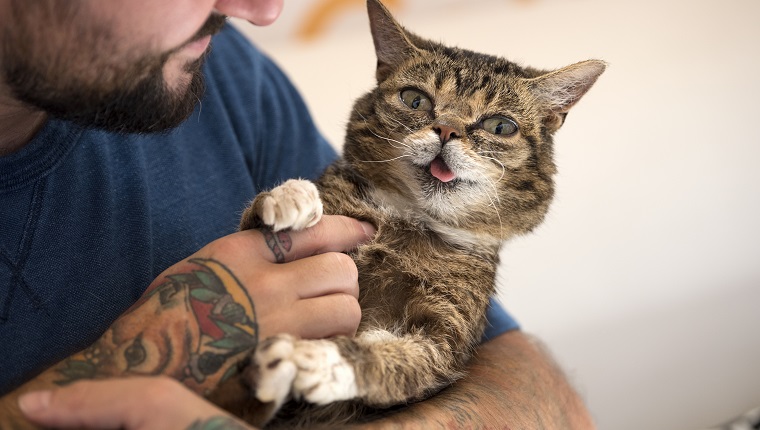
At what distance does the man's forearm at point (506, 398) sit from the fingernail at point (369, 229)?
38cm

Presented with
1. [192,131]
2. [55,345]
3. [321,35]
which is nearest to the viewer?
[55,345]

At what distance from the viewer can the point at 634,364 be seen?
2670 mm

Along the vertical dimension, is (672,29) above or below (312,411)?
above

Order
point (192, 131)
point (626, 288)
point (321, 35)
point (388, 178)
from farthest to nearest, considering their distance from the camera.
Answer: point (321, 35), point (626, 288), point (192, 131), point (388, 178)

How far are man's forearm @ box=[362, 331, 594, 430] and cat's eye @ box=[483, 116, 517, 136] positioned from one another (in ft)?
1.79

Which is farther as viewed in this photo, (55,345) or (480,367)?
(480,367)

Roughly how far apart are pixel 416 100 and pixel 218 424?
2.95 feet

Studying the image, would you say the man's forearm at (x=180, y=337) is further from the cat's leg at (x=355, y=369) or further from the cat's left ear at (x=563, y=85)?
the cat's left ear at (x=563, y=85)

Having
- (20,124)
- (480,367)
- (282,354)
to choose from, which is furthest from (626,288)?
(20,124)

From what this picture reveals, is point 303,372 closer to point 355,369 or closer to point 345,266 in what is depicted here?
point 355,369

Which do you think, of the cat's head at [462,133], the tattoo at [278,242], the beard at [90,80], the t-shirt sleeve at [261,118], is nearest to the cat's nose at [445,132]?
the cat's head at [462,133]

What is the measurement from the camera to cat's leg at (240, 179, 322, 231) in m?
1.31

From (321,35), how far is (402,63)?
5.35ft

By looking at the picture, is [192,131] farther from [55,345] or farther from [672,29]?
[672,29]
